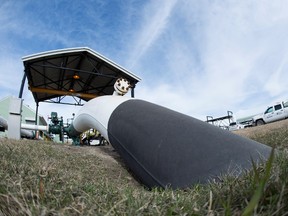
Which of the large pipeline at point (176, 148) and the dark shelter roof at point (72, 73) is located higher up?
the dark shelter roof at point (72, 73)

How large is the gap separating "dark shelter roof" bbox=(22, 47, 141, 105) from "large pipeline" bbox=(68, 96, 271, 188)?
320 inches

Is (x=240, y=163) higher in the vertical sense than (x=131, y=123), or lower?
lower

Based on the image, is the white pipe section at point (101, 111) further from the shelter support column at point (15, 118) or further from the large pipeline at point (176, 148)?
the shelter support column at point (15, 118)

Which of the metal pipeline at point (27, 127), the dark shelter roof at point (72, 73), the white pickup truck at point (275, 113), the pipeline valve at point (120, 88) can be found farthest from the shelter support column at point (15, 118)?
the white pickup truck at point (275, 113)

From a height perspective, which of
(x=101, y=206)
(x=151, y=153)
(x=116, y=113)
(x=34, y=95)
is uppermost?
(x=34, y=95)

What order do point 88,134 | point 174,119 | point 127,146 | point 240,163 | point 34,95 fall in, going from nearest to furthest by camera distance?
point 240,163 < point 174,119 < point 127,146 < point 88,134 < point 34,95

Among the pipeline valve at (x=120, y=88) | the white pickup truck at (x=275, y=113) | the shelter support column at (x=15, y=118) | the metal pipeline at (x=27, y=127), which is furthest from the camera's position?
the white pickup truck at (x=275, y=113)

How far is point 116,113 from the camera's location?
5324 mm

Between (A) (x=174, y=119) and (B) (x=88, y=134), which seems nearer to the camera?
(A) (x=174, y=119)

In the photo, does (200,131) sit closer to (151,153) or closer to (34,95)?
(151,153)

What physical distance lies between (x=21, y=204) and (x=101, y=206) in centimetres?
31

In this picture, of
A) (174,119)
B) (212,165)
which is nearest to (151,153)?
(174,119)

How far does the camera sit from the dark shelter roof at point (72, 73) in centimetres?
1201

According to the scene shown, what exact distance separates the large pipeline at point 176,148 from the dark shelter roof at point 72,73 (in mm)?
8117
